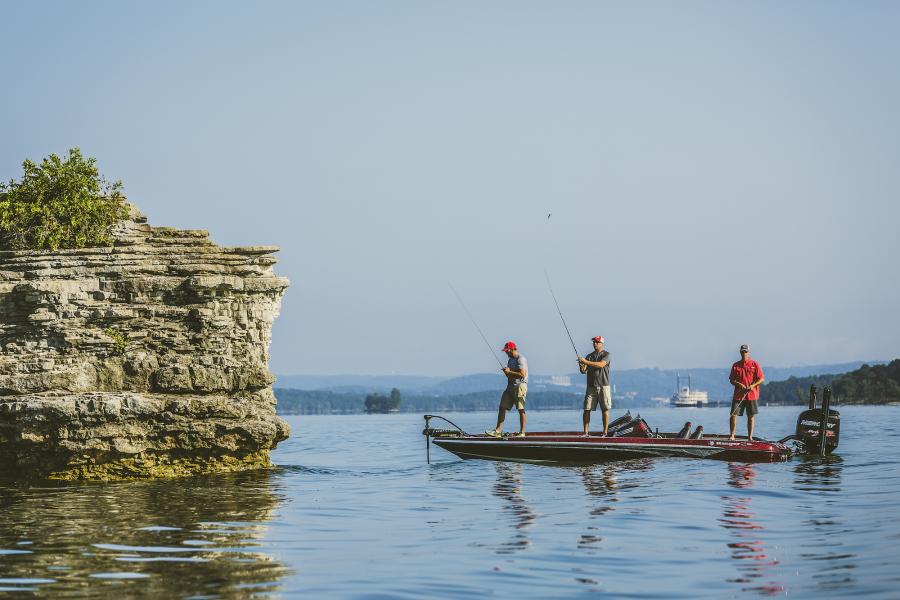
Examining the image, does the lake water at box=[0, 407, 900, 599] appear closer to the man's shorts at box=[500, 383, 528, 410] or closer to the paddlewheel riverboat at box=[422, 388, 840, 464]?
the paddlewheel riverboat at box=[422, 388, 840, 464]

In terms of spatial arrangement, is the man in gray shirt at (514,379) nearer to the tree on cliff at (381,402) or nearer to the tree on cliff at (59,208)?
the tree on cliff at (59,208)

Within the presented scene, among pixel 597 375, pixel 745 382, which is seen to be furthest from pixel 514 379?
pixel 745 382

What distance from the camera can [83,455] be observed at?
65.4ft

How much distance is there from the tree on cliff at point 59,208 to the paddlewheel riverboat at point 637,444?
8.68 m

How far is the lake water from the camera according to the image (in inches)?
396

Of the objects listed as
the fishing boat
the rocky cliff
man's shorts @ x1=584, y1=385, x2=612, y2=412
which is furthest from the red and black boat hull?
the rocky cliff

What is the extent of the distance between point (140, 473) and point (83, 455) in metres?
1.23

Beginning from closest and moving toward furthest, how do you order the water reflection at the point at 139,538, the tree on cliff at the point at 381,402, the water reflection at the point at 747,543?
1. the water reflection at the point at 747,543
2. the water reflection at the point at 139,538
3. the tree on cliff at the point at 381,402

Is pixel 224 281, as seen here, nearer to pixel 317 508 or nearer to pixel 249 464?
pixel 249 464

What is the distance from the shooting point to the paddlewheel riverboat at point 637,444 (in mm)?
22812

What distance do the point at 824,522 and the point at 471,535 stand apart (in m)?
4.94

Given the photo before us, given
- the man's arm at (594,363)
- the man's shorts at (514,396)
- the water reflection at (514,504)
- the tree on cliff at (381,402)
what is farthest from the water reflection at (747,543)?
the tree on cliff at (381,402)

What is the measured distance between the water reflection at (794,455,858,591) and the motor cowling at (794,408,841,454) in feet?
1.23

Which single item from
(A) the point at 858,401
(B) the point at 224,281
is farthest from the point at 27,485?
(A) the point at 858,401
